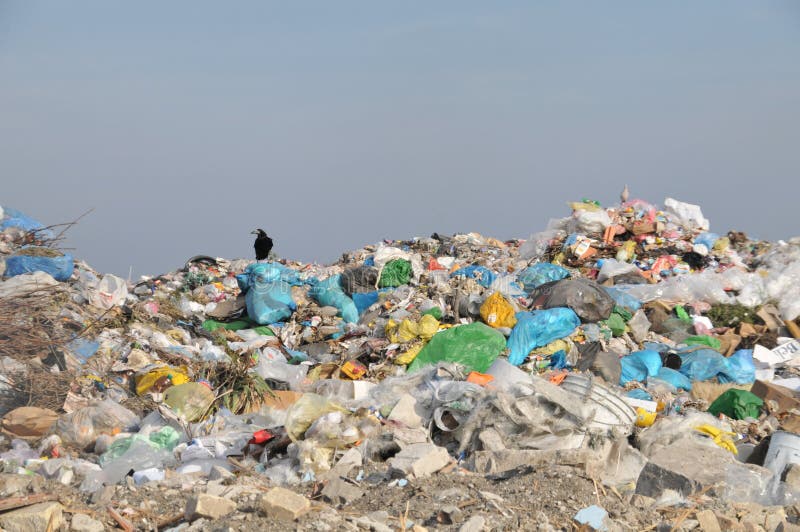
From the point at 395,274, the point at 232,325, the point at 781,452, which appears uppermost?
the point at 781,452

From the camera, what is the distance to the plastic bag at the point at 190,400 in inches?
235

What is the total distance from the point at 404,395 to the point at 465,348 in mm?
1734

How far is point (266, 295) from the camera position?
9664 mm

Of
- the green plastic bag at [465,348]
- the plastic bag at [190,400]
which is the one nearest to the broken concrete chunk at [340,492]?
the plastic bag at [190,400]

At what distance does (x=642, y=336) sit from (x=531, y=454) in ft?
15.6

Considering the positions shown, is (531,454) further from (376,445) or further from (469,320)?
(469,320)

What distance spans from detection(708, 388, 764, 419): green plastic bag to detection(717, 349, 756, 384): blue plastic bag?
1.24 metres

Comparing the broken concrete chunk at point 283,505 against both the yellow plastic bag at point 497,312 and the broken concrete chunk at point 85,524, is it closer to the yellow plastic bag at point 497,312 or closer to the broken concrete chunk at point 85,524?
the broken concrete chunk at point 85,524

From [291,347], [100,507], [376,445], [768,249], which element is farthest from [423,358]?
[768,249]

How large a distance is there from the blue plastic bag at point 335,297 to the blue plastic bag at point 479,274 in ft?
4.44

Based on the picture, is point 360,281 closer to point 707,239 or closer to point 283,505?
point 707,239

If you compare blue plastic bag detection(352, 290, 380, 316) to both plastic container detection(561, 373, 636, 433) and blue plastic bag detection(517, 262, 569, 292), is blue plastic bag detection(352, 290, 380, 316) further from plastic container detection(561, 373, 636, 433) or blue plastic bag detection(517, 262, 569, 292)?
plastic container detection(561, 373, 636, 433)

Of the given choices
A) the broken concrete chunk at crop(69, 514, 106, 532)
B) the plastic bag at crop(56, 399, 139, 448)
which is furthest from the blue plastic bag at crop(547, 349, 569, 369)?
the broken concrete chunk at crop(69, 514, 106, 532)

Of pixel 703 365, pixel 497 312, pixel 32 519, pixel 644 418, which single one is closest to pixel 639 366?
pixel 703 365
